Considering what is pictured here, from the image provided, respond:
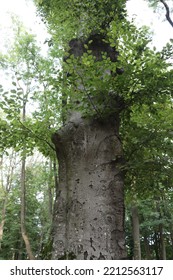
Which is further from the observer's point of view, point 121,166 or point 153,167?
point 153,167

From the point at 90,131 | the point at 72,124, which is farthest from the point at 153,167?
the point at 72,124

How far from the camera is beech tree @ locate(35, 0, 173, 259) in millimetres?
2527

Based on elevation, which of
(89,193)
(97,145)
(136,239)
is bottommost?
(136,239)

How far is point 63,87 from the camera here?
2967 millimetres

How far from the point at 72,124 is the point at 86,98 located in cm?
46

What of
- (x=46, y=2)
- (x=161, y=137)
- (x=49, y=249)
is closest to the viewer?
(x=49, y=249)

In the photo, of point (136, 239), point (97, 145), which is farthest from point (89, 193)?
point (136, 239)

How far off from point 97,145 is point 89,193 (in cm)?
60

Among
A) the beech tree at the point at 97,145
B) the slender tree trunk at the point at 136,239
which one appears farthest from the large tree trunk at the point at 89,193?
the slender tree trunk at the point at 136,239

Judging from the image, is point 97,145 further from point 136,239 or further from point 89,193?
point 136,239

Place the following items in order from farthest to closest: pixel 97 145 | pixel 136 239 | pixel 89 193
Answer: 1. pixel 136 239
2. pixel 97 145
3. pixel 89 193

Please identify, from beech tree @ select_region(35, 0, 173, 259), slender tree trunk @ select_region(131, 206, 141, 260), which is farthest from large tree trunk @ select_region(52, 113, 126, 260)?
slender tree trunk @ select_region(131, 206, 141, 260)

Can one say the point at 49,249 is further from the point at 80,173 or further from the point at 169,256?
the point at 169,256

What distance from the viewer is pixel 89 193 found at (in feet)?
8.90
